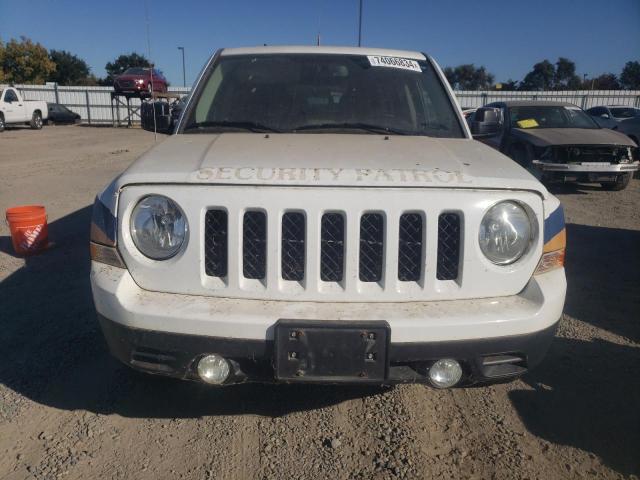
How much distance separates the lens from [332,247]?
2.15 m

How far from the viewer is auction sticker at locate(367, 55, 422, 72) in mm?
3631

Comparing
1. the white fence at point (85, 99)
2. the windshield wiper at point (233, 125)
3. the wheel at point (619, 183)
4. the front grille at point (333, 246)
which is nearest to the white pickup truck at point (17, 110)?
the white fence at point (85, 99)

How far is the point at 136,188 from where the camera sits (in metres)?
2.16

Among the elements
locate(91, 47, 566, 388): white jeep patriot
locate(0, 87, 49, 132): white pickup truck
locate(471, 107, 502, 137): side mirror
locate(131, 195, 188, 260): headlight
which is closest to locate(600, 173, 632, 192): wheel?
locate(471, 107, 502, 137): side mirror

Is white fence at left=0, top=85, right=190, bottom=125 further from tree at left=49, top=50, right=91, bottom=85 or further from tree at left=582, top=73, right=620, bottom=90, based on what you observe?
tree at left=582, top=73, right=620, bottom=90

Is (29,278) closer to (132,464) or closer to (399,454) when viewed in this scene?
(132,464)

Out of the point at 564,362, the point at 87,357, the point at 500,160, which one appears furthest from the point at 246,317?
the point at 564,362

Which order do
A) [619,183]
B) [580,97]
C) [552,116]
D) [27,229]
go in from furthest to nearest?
[580,97] < [552,116] < [619,183] < [27,229]

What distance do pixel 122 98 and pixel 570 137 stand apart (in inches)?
1163

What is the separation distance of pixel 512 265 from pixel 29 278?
4.14 m

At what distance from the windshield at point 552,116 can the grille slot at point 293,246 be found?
356 inches

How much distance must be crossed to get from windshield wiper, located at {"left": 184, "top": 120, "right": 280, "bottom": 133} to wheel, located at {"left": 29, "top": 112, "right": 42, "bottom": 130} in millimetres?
24695

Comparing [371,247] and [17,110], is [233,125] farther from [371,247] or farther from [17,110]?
[17,110]

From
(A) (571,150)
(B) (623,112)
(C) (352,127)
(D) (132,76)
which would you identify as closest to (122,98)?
(D) (132,76)
